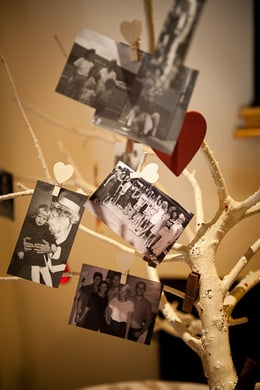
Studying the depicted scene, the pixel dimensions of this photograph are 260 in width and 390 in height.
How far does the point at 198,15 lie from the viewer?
487mm

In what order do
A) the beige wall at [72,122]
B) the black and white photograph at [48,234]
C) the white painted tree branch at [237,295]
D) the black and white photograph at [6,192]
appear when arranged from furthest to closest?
the beige wall at [72,122], the black and white photograph at [6,192], the white painted tree branch at [237,295], the black and white photograph at [48,234]

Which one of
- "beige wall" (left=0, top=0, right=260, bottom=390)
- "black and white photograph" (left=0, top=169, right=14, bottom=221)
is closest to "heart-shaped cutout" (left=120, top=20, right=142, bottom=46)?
"beige wall" (left=0, top=0, right=260, bottom=390)

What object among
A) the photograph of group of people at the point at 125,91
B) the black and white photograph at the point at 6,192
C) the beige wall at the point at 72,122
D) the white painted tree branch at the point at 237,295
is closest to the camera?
the photograph of group of people at the point at 125,91

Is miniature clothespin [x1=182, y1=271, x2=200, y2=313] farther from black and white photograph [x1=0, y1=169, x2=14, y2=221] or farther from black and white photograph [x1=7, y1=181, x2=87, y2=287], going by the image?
black and white photograph [x1=0, y1=169, x2=14, y2=221]

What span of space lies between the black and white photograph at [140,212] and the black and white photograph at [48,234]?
43mm

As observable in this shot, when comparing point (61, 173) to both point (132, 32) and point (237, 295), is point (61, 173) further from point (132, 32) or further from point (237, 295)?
point (237, 295)

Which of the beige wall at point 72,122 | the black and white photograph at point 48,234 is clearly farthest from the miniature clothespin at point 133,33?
the beige wall at point 72,122

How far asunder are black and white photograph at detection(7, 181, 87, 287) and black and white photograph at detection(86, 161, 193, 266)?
4 centimetres

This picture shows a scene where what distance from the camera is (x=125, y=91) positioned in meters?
0.57

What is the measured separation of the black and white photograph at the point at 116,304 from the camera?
2.28 feet

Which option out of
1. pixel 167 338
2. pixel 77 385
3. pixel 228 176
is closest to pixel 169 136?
pixel 228 176

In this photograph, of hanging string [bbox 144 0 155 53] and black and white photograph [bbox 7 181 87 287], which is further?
black and white photograph [bbox 7 181 87 287]

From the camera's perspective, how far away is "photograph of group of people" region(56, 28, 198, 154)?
537mm

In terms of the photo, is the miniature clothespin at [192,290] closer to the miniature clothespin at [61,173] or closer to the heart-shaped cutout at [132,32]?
the miniature clothespin at [61,173]
